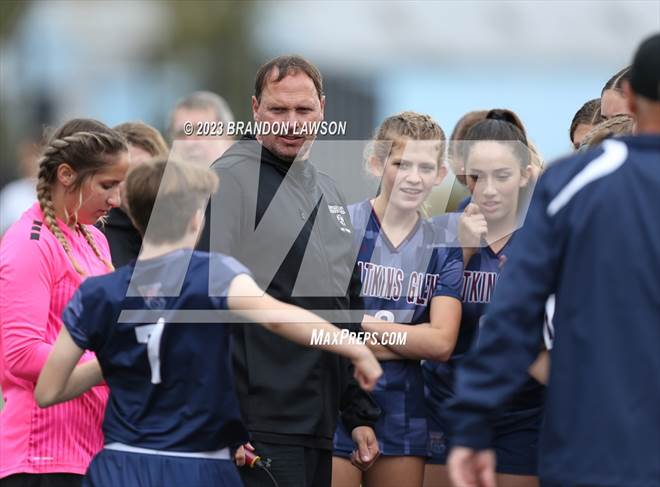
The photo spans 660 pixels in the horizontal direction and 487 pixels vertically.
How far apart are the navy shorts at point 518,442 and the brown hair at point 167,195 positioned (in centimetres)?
186

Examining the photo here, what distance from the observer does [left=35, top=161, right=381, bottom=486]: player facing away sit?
419 centimetres

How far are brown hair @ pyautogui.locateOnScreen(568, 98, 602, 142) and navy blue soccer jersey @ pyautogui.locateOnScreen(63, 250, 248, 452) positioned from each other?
9.48 ft

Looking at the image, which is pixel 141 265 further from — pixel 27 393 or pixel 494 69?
pixel 494 69

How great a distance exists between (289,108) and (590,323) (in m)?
2.08

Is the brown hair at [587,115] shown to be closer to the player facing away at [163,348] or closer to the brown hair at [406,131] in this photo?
the brown hair at [406,131]

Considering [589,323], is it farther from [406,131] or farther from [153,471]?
[406,131]

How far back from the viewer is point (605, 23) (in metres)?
47.6

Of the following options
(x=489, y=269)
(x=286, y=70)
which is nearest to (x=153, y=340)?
(x=286, y=70)

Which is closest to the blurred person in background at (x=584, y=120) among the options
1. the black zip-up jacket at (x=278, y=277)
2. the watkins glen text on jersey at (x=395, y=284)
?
the watkins glen text on jersey at (x=395, y=284)

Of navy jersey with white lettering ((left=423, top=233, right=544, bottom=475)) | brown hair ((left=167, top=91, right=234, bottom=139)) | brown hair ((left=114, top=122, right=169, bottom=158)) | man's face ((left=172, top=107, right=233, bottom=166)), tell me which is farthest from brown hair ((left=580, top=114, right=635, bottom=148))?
brown hair ((left=167, top=91, right=234, bottom=139))

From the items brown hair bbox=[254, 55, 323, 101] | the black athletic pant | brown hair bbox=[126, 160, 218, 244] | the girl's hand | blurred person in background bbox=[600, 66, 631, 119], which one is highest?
blurred person in background bbox=[600, 66, 631, 119]

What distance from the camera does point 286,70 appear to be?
5383 mm

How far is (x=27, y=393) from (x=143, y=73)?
5018 cm

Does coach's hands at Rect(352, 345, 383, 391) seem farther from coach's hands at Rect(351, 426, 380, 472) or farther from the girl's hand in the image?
the girl's hand
